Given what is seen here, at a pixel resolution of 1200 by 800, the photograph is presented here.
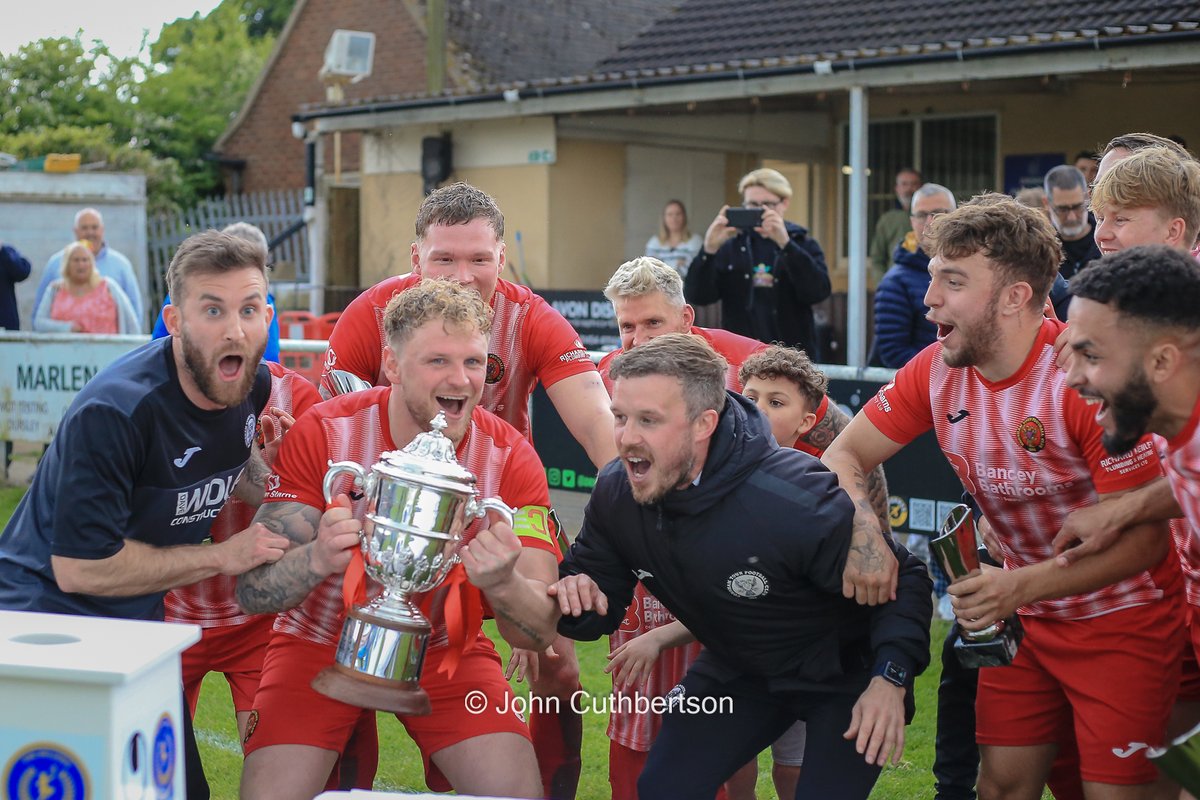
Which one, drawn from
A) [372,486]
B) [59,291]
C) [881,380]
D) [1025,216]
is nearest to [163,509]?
[372,486]

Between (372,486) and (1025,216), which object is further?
(1025,216)

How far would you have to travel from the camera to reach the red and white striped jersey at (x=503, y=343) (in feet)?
16.5

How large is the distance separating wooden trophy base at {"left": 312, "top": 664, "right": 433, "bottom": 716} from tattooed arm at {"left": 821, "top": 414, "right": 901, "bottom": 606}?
4.10 feet

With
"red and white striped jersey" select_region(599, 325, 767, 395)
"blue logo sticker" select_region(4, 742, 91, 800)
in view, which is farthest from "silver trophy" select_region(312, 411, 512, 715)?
"red and white striped jersey" select_region(599, 325, 767, 395)

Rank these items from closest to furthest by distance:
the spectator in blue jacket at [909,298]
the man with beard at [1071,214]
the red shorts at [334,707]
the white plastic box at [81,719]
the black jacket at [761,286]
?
1. the white plastic box at [81,719]
2. the red shorts at [334,707]
3. the man with beard at [1071,214]
4. the spectator in blue jacket at [909,298]
5. the black jacket at [761,286]

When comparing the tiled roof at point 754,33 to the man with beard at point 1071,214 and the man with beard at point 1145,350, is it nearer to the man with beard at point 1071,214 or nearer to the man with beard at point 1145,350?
the man with beard at point 1071,214

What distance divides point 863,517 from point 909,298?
12.3 feet

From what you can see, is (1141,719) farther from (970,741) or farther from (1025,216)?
(1025,216)

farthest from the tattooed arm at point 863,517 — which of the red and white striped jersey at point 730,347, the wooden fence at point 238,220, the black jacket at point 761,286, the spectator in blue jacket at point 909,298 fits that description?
the wooden fence at point 238,220

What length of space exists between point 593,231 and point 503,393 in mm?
11660

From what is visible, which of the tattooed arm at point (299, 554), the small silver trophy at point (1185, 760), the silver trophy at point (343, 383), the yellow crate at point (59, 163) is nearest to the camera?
the small silver trophy at point (1185, 760)

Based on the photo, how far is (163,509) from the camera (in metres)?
4.07

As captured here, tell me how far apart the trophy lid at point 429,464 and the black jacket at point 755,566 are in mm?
618

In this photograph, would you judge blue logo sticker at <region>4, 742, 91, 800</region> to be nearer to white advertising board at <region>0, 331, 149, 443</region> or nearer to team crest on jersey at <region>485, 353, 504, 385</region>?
team crest on jersey at <region>485, 353, 504, 385</region>
